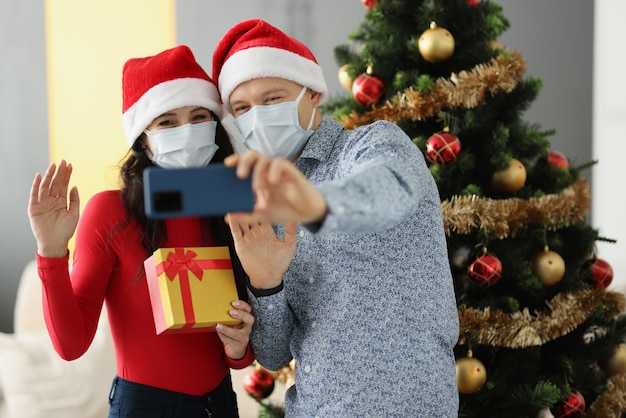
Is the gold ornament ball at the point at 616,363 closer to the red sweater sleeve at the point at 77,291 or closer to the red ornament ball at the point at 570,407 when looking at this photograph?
the red ornament ball at the point at 570,407

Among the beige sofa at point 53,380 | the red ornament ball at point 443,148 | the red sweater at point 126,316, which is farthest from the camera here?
the beige sofa at point 53,380

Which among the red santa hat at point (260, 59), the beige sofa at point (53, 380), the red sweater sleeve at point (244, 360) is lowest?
the beige sofa at point (53, 380)

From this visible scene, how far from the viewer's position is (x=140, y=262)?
4.79ft

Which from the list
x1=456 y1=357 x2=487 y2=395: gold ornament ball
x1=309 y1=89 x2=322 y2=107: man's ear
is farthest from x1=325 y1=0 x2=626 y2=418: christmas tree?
x1=309 y1=89 x2=322 y2=107: man's ear

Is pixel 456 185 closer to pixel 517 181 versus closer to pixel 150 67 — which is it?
pixel 517 181

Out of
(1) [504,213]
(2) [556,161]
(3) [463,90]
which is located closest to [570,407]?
(1) [504,213]

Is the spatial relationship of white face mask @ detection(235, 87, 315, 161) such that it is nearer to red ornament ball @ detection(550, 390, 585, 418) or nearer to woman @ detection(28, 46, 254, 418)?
woman @ detection(28, 46, 254, 418)

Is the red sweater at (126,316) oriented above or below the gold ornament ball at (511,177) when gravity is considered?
below

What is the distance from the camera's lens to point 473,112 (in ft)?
6.19

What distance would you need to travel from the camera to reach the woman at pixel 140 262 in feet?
4.58

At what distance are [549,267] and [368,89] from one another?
2.10 ft

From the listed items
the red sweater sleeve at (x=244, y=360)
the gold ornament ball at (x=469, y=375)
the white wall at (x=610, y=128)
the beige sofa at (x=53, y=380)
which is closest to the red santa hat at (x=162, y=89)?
the red sweater sleeve at (x=244, y=360)

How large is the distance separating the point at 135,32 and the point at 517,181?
8.12ft

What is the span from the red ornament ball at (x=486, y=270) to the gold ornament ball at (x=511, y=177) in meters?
0.18
